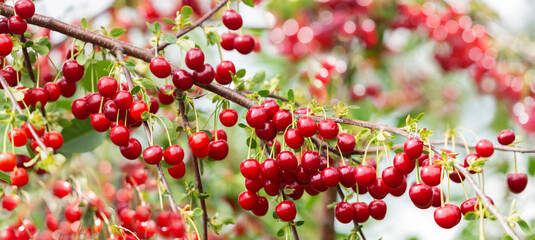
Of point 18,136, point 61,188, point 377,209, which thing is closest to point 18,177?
point 18,136

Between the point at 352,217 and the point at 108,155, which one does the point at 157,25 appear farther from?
the point at 108,155

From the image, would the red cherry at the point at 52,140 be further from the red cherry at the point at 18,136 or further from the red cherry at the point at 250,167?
the red cherry at the point at 250,167

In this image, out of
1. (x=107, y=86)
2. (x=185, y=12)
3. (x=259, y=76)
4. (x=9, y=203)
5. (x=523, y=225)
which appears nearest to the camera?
(x=523, y=225)

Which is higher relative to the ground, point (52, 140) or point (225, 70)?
point (225, 70)

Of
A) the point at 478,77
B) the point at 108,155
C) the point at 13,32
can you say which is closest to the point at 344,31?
the point at 478,77

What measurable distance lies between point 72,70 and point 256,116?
30 cm

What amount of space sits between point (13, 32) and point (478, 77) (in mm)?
2039

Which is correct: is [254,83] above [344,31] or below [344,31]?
below

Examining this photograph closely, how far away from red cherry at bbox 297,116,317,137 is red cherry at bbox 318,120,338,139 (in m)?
0.01

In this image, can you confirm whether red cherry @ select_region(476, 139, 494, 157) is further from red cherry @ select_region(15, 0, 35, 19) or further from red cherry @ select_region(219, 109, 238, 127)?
red cherry @ select_region(15, 0, 35, 19)

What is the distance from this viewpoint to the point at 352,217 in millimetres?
733

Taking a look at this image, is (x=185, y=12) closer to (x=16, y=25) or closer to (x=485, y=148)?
(x=16, y=25)

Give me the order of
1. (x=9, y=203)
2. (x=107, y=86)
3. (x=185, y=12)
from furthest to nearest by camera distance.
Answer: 1. (x=9, y=203)
2. (x=185, y=12)
3. (x=107, y=86)

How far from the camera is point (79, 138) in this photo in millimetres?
944
